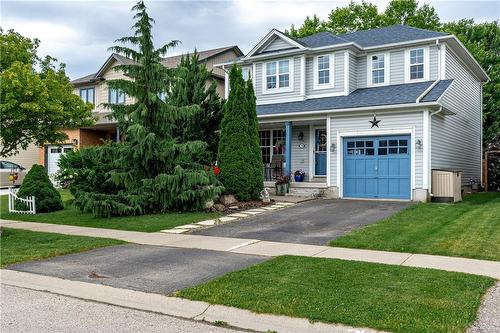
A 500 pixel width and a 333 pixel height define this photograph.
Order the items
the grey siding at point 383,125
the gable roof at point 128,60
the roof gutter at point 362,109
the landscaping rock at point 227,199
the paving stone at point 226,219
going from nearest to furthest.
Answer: the paving stone at point 226,219 < the landscaping rock at point 227,199 < the roof gutter at point 362,109 < the grey siding at point 383,125 < the gable roof at point 128,60

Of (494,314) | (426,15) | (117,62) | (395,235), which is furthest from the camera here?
(426,15)

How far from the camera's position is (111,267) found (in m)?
7.27

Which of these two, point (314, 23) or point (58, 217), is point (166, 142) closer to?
point (58, 217)

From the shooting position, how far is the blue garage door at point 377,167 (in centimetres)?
1647

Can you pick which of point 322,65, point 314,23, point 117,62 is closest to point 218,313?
point 322,65

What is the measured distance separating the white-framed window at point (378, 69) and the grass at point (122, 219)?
33.0ft

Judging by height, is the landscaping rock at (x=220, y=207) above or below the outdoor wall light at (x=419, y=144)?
below

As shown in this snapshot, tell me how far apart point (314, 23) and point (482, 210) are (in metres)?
28.7

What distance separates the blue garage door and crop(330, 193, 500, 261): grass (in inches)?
124

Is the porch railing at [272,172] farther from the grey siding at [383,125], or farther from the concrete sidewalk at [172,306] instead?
the concrete sidewalk at [172,306]

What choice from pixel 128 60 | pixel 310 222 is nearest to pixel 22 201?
pixel 310 222

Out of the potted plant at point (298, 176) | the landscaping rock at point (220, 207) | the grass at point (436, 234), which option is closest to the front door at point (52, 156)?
the potted plant at point (298, 176)

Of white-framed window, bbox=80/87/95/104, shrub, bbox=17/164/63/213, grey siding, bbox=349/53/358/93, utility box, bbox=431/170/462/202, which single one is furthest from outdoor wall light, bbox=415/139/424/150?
white-framed window, bbox=80/87/95/104

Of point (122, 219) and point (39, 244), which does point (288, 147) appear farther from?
point (39, 244)
